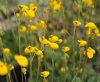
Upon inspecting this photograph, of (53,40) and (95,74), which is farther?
(95,74)

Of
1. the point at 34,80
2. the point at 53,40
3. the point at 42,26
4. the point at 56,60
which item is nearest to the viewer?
the point at 53,40

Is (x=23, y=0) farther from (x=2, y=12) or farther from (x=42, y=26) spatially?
(x=42, y=26)

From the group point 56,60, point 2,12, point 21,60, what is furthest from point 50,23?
point 21,60

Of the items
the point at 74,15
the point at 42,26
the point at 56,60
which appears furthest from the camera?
the point at 74,15

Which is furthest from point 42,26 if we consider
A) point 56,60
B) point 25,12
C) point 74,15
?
point 74,15

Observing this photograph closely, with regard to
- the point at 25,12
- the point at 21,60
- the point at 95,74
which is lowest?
the point at 95,74

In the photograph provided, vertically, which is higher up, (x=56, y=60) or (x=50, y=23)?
(x=50, y=23)

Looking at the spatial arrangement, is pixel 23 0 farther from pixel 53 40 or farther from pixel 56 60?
pixel 53 40

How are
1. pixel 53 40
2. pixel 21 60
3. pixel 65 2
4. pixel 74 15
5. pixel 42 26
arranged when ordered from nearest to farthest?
pixel 21 60
pixel 53 40
pixel 42 26
pixel 74 15
pixel 65 2

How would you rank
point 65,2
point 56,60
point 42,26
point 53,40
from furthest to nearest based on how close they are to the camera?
point 65,2, point 56,60, point 42,26, point 53,40
